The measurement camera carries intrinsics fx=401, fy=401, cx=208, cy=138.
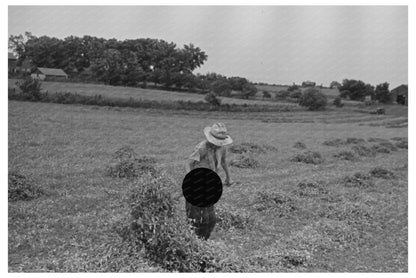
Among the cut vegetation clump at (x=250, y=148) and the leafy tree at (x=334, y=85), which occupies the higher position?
the leafy tree at (x=334, y=85)

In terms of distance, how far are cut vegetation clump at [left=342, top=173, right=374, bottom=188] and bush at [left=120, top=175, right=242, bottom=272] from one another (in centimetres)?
990

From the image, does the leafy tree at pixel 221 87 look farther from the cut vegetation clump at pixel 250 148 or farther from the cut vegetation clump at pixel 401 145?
the cut vegetation clump at pixel 401 145

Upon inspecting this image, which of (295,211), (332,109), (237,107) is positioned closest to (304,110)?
(332,109)

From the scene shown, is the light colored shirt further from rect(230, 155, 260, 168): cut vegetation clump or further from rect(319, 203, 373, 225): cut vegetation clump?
rect(230, 155, 260, 168): cut vegetation clump

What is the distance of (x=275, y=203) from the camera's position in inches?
468

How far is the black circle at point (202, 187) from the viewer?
6.76m

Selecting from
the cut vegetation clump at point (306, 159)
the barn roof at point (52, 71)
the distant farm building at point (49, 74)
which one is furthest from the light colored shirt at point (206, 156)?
the barn roof at point (52, 71)

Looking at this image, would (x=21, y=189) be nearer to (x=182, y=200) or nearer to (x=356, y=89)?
(x=182, y=200)

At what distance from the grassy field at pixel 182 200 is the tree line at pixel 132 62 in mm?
4031

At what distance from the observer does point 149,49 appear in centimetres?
3241

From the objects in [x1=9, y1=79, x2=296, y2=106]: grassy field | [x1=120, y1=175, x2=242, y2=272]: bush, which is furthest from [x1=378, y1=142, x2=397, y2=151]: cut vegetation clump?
[x1=120, y1=175, x2=242, y2=272]: bush

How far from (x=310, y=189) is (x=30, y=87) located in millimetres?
23556

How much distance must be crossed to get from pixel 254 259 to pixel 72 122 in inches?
842

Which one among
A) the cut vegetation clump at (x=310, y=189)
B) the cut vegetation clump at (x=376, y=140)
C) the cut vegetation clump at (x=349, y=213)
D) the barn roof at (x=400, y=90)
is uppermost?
the barn roof at (x=400, y=90)
